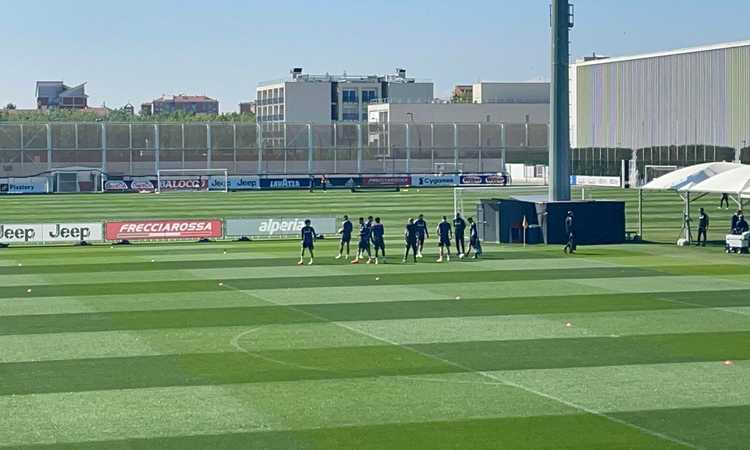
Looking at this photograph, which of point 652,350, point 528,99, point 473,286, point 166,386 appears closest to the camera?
point 166,386

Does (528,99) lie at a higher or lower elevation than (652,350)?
higher

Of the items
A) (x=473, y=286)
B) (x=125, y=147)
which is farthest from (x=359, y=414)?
(x=125, y=147)

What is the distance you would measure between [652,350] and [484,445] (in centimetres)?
815

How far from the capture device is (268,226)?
55.2 m

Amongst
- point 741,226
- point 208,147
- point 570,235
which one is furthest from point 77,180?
point 741,226

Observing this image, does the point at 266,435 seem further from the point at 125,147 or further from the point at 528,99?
the point at 528,99

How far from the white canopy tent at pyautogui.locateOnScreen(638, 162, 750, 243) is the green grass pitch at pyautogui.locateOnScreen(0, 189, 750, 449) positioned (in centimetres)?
408

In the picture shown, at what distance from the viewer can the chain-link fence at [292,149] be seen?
112m

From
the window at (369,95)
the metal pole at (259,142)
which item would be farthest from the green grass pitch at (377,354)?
the window at (369,95)

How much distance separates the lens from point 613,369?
74.3 ft

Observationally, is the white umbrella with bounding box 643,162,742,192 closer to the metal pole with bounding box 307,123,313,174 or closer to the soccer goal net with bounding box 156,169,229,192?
the soccer goal net with bounding box 156,169,229,192

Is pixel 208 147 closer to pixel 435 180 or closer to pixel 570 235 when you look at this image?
pixel 435 180

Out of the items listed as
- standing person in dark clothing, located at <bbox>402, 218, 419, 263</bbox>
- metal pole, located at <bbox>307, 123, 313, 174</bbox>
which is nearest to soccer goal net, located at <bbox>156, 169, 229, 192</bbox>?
metal pole, located at <bbox>307, 123, 313, 174</bbox>

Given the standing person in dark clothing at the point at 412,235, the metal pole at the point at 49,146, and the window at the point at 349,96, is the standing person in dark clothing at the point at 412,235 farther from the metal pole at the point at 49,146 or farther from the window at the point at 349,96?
the window at the point at 349,96
